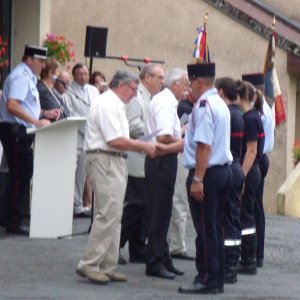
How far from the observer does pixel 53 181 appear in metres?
14.4

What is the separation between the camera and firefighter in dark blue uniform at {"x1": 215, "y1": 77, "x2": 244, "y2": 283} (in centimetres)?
1234

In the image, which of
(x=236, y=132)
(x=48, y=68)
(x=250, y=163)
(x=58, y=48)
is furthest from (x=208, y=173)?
(x=58, y=48)

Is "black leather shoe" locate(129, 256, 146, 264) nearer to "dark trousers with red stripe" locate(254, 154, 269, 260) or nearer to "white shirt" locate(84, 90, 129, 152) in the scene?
"dark trousers with red stripe" locate(254, 154, 269, 260)

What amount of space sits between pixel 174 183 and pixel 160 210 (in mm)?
293

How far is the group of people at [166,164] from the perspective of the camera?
1173 cm

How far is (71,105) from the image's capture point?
16.3 meters

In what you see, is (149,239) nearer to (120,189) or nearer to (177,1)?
(120,189)

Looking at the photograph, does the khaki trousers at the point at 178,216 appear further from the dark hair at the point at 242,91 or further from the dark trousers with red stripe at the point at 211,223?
the dark trousers with red stripe at the point at 211,223

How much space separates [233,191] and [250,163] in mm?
677

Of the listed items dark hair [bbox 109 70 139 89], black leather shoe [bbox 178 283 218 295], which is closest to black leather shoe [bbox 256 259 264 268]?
black leather shoe [bbox 178 283 218 295]

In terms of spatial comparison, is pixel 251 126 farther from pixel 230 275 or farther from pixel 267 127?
pixel 230 275

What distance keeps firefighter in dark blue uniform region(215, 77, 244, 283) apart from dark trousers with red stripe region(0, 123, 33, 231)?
9.30 feet

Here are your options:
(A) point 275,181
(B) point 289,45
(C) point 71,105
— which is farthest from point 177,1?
(C) point 71,105

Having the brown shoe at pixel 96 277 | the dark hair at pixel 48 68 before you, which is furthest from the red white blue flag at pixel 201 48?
the brown shoe at pixel 96 277
